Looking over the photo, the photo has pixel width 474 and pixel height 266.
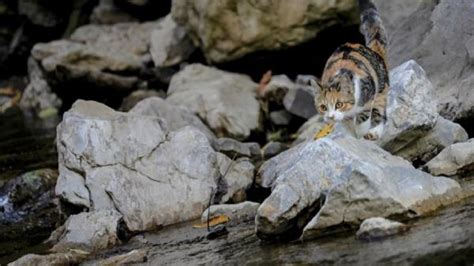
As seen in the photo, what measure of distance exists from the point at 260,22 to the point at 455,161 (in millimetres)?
7049

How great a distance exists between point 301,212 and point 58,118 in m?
12.2

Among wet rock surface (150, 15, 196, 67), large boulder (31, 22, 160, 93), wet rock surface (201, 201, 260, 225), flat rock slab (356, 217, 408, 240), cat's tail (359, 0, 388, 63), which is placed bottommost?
large boulder (31, 22, 160, 93)

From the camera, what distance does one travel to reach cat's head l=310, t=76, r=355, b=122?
7.95 m

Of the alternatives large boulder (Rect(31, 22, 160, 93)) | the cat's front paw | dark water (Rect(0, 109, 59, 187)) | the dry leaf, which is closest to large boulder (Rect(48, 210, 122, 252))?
the cat's front paw

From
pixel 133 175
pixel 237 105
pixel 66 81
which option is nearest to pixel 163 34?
pixel 66 81

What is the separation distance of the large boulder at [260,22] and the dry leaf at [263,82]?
0.47m

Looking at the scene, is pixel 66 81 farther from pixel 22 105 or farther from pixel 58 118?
pixel 22 105

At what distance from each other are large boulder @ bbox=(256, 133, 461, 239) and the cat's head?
0.84 feet

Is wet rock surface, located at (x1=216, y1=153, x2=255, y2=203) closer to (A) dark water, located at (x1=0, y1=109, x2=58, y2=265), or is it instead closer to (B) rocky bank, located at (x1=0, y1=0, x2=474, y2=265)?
(B) rocky bank, located at (x1=0, y1=0, x2=474, y2=265)

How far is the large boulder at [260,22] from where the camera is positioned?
14633 mm

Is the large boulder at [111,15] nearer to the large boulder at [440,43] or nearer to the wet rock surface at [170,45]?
the wet rock surface at [170,45]

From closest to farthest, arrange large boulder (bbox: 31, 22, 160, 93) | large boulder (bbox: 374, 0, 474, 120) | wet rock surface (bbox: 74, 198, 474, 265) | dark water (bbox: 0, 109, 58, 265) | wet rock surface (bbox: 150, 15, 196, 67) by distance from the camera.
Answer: wet rock surface (bbox: 74, 198, 474, 265) → dark water (bbox: 0, 109, 58, 265) → large boulder (bbox: 374, 0, 474, 120) → wet rock surface (bbox: 150, 15, 196, 67) → large boulder (bbox: 31, 22, 160, 93)

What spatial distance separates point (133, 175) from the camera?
9773 mm

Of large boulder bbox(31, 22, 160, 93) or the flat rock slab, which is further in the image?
large boulder bbox(31, 22, 160, 93)
